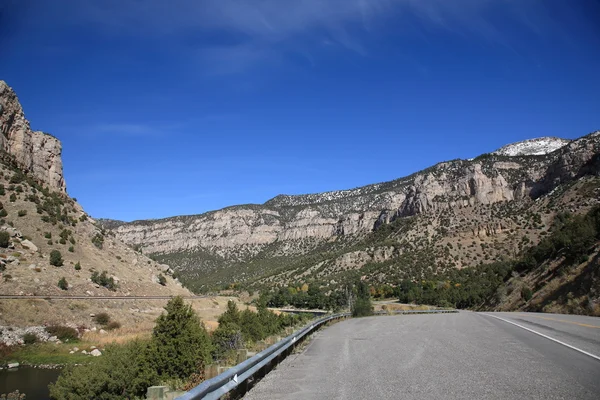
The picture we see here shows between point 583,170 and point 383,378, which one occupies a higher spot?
point 583,170

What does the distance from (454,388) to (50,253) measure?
127ft

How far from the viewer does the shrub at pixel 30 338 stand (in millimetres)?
27116

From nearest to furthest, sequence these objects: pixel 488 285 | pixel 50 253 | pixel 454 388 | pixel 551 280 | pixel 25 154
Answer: pixel 454 388, pixel 50 253, pixel 551 280, pixel 25 154, pixel 488 285

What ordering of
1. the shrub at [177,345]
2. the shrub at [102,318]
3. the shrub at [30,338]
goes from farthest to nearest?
the shrub at [102,318] → the shrub at [30,338] → the shrub at [177,345]

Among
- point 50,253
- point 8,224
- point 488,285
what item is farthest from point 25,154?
point 488,285

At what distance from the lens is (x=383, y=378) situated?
309 inches

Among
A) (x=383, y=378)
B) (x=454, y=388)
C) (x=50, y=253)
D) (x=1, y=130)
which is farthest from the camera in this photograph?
(x=1, y=130)

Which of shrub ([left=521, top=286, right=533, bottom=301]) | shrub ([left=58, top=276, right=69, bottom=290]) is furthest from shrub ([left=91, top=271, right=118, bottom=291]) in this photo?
shrub ([left=521, top=286, right=533, bottom=301])

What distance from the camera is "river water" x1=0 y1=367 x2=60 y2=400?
19.7m

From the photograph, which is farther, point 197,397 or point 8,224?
point 8,224

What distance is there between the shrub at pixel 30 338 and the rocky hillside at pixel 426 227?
38.2m

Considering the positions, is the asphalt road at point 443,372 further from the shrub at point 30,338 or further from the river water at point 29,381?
the shrub at point 30,338

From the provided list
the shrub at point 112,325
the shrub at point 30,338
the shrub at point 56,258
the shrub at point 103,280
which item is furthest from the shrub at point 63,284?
the shrub at point 30,338

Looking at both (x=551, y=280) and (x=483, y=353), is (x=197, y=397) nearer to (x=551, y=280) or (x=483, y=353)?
(x=483, y=353)
